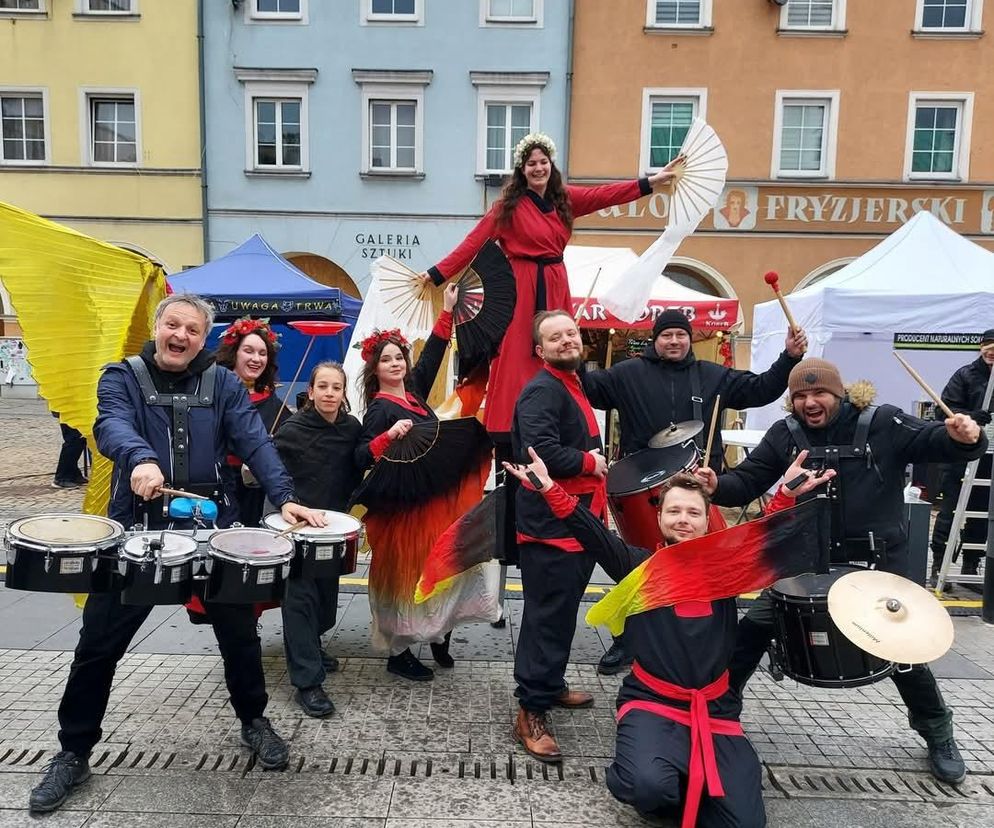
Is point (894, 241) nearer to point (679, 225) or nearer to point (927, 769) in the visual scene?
point (679, 225)

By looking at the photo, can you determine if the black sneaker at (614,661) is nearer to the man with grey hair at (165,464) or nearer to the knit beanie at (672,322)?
the knit beanie at (672,322)

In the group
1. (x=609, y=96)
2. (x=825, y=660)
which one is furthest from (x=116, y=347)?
(x=609, y=96)

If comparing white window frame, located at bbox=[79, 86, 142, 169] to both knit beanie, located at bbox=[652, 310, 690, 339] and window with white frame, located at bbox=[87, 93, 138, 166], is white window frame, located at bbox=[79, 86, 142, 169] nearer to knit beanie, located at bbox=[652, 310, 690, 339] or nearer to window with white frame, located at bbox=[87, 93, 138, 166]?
window with white frame, located at bbox=[87, 93, 138, 166]

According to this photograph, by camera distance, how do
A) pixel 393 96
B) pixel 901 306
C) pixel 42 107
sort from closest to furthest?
pixel 901 306, pixel 393 96, pixel 42 107

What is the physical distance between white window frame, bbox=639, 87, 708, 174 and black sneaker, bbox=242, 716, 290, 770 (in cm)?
1410

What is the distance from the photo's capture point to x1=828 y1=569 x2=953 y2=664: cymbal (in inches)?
96.9

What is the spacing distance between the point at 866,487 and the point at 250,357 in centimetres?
325

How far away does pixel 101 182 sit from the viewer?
15891 millimetres

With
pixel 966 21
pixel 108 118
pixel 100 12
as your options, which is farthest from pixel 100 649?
pixel 966 21

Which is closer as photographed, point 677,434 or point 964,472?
point 677,434

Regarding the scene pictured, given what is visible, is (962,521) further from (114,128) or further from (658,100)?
(114,128)

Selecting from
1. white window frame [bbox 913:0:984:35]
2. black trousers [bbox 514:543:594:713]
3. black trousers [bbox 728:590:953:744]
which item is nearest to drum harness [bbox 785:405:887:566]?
black trousers [bbox 728:590:953:744]

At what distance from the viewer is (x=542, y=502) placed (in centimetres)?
Answer: 313

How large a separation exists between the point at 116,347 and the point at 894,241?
27.5ft
